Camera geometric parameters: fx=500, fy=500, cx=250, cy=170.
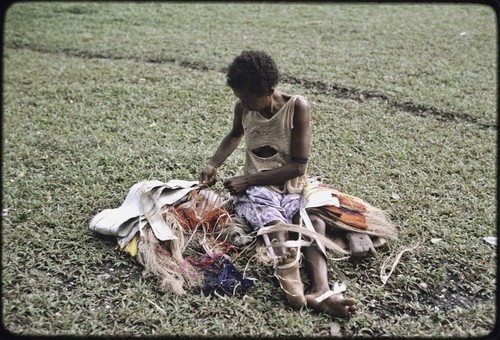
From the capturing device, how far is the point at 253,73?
117 inches

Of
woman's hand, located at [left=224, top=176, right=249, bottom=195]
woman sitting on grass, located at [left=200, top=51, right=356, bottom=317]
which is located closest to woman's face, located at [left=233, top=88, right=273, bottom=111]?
woman sitting on grass, located at [left=200, top=51, right=356, bottom=317]

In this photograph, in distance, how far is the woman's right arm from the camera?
347 centimetres

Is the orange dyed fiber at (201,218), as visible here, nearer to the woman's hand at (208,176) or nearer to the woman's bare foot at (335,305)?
the woman's hand at (208,176)

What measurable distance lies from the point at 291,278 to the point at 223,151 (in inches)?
44.8

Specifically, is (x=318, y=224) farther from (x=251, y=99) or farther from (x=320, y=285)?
(x=251, y=99)

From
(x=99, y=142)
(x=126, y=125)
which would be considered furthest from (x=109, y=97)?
(x=99, y=142)

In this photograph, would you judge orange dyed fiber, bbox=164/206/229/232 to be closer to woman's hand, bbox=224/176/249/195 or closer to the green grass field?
woman's hand, bbox=224/176/249/195

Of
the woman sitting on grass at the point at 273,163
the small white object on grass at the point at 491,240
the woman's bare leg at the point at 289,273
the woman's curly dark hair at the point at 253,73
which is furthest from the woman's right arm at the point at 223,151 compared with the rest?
the small white object on grass at the point at 491,240

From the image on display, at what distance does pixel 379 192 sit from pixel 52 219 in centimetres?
250

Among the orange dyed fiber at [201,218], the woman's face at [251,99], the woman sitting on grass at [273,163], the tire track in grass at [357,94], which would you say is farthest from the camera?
the tire track in grass at [357,94]

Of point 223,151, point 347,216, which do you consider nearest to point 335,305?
point 347,216

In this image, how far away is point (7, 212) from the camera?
368 cm

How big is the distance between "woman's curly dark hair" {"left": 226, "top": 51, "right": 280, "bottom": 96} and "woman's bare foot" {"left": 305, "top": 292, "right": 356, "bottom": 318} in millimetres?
1265

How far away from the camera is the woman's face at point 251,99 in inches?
120
